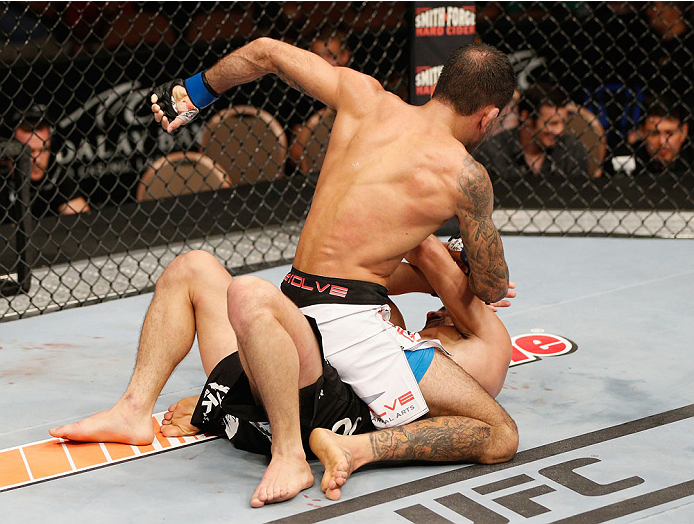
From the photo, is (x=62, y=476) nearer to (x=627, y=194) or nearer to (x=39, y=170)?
(x=39, y=170)

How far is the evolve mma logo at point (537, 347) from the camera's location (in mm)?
Result: 2467

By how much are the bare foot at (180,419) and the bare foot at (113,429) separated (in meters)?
0.07

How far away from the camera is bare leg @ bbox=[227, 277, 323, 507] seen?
1.68 m

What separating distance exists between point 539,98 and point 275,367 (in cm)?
328

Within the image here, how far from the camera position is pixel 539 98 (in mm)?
4594

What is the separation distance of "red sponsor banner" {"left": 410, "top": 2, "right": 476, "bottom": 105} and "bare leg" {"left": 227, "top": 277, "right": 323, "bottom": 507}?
6.59 ft

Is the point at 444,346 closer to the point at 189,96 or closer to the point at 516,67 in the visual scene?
the point at 189,96

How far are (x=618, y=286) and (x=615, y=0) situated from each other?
2471 mm

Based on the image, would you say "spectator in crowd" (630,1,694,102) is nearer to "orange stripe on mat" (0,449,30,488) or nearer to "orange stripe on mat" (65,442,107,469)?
"orange stripe on mat" (65,442,107,469)

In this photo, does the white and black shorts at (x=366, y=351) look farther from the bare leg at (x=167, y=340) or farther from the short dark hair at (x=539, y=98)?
the short dark hair at (x=539, y=98)

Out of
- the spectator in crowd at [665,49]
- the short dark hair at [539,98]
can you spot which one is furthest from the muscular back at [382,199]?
the spectator in crowd at [665,49]

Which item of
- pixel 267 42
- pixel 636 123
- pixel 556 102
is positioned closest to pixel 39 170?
pixel 267 42

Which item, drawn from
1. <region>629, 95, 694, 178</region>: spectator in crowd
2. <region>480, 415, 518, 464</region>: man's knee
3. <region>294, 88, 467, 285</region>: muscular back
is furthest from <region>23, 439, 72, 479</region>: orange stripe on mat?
<region>629, 95, 694, 178</region>: spectator in crowd

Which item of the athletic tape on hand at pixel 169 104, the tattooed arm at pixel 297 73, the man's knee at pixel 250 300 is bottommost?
the man's knee at pixel 250 300
